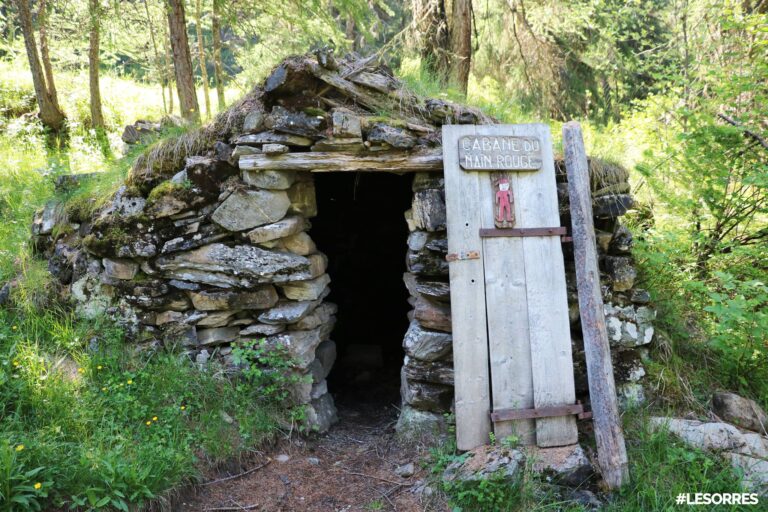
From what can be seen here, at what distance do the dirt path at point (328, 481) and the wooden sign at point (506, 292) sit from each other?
1.84ft

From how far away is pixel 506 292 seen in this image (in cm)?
370

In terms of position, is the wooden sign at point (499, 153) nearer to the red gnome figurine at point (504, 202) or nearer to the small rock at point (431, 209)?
the red gnome figurine at point (504, 202)

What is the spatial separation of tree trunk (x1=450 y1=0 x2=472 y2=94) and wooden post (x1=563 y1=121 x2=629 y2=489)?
303cm

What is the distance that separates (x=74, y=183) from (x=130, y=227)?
1261mm

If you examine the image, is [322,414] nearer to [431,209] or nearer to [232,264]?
[232,264]

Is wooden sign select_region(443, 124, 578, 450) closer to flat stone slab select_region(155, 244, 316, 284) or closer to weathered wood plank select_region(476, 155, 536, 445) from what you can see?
weathered wood plank select_region(476, 155, 536, 445)

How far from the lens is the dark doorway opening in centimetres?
598

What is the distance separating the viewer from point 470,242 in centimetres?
370

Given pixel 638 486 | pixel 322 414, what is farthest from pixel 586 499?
pixel 322 414

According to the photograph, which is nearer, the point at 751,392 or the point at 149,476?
the point at 149,476

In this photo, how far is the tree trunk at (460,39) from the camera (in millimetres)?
6461

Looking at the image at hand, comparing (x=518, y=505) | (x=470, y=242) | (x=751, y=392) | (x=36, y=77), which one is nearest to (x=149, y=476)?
(x=518, y=505)

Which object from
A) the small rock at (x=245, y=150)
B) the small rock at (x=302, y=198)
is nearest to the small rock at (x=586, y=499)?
the small rock at (x=302, y=198)

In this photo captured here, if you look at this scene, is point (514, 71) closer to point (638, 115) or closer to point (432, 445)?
point (638, 115)
